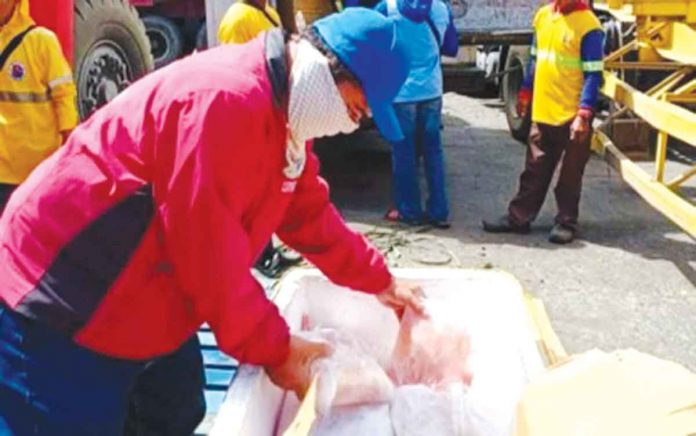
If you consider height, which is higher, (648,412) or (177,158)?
(177,158)

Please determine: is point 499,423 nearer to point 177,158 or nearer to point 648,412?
point 648,412

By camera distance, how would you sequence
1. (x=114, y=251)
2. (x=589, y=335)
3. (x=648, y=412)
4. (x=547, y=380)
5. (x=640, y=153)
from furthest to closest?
1. (x=640, y=153)
2. (x=589, y=335)
3. (x=114, y=251)
4. (x=547, y=380)
5. (x=648, y=412)

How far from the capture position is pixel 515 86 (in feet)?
27.8

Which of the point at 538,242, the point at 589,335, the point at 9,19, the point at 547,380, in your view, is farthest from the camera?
the point at 538,242

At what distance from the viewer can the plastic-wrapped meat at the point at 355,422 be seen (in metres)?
1.75

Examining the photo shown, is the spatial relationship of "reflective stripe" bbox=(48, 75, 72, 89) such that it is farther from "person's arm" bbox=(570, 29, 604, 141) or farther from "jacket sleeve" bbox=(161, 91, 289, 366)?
"person's arm" bbox=(570, 29, 604, 141)

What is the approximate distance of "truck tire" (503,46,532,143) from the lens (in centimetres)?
820

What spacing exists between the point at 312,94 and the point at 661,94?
445cm

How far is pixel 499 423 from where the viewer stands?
182cm

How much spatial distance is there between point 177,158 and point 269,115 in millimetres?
193

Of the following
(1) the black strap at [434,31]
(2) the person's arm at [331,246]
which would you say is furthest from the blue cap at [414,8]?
(2) the person's arm at [331,246]

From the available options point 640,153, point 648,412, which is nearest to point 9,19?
point 648,412

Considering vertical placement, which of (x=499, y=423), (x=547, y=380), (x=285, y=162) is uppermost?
(x=285, y=162)

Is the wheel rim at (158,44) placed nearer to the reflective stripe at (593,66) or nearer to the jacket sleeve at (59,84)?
the reflective stripe at (593,66)
